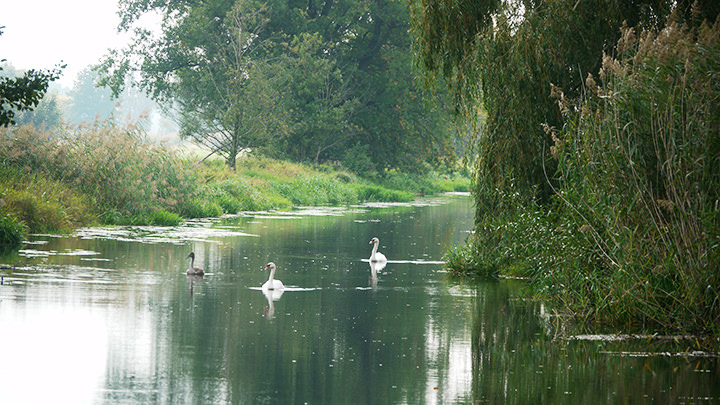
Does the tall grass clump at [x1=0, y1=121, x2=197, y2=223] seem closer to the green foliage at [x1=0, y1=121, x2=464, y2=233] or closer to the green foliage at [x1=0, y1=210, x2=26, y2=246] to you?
the green foliage at [x1=0, y1=121, x2=464, y2=233]

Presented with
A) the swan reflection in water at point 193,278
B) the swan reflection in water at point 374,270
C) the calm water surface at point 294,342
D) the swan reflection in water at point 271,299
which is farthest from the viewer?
the swan reflection in water at point 374,270

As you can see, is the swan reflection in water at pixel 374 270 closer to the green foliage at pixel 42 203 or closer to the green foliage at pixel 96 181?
the green foliage at pixel 96 181

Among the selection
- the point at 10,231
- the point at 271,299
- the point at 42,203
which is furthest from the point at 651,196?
the point at 42,203

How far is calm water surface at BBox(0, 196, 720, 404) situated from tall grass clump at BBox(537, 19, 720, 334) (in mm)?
582

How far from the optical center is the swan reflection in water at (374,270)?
1559 cm

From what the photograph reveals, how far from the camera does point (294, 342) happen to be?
401 inches

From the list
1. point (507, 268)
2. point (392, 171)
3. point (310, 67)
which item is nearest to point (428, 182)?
point (392, 171)

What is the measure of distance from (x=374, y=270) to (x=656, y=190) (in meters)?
7.87

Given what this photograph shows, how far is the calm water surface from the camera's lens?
7.94 metres

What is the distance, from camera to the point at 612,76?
11430 mm

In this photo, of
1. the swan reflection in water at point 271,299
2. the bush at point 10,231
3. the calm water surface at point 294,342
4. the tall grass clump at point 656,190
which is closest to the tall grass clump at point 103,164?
the bush at point 10,231

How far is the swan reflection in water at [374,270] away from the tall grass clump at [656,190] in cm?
474

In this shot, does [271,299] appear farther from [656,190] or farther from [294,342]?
[656,190]

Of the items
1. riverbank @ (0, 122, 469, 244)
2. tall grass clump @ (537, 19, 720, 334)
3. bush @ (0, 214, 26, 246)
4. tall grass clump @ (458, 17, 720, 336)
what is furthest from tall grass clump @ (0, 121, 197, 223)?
tall grass clump @ (537, 19, 720, 334)
